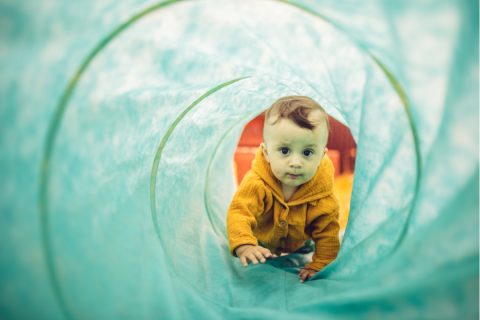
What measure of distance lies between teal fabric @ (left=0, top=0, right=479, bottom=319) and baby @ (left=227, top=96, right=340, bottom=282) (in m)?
0.14

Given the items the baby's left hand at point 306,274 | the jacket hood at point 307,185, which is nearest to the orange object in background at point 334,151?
the jacket hood at point 307,185

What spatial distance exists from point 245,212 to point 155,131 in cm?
45

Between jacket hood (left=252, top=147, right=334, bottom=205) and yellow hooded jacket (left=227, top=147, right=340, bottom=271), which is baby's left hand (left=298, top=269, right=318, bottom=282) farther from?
jacket hood (left=252, top=147, right=334, bottom=205)

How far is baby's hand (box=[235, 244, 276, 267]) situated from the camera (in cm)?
100

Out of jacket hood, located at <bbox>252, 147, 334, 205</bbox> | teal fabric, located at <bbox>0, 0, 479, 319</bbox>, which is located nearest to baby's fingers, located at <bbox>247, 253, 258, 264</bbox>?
teal fabric, located at <bbox>0, 0, 479, 319</bbox>

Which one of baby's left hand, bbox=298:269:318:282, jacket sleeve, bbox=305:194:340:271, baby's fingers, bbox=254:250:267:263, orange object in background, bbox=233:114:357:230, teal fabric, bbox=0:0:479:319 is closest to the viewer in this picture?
teal fabric, bbox=0:0:479:319

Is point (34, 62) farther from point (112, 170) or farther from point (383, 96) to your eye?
point (383, 96)

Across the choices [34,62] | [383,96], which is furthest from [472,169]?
[34,62]

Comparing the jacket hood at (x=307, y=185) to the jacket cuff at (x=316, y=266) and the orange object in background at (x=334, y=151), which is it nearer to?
the jacket cuff at (x=316, y=266)

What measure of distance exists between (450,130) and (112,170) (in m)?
0.77

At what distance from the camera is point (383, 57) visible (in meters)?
0.75

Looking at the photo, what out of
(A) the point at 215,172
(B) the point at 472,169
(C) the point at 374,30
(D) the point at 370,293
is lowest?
(D) the point at 370,293

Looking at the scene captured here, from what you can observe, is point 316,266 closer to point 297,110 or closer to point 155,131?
point 297,110

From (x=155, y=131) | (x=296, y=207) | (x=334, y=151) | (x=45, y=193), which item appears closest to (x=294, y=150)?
(x=296, y=207)
